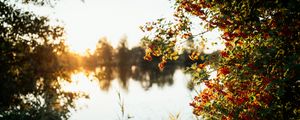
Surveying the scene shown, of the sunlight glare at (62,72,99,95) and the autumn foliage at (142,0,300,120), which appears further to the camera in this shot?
the sunlight glare at (62,72,99,95)

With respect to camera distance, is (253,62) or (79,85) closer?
(253,62)

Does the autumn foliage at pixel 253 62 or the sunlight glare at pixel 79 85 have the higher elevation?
the sunlight glare at pixel 79 85

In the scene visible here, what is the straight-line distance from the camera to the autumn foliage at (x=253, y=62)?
6.14 m

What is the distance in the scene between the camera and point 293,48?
634 centimetres

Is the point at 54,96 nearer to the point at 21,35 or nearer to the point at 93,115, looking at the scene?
the point at 21,35

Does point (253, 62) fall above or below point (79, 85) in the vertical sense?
below

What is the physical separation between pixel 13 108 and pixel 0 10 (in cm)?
512

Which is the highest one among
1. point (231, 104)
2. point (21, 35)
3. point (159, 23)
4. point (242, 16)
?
point (21, 35)

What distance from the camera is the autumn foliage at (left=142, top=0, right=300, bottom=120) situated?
6.14 m

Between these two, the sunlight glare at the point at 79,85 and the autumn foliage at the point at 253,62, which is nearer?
the autumn foliage at the point at 253,62

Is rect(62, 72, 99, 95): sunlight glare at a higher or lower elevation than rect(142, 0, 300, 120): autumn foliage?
higher

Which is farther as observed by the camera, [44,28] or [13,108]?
[44,28]

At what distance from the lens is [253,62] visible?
6324mm

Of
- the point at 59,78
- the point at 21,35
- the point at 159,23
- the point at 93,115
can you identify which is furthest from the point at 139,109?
the point at 159,23
